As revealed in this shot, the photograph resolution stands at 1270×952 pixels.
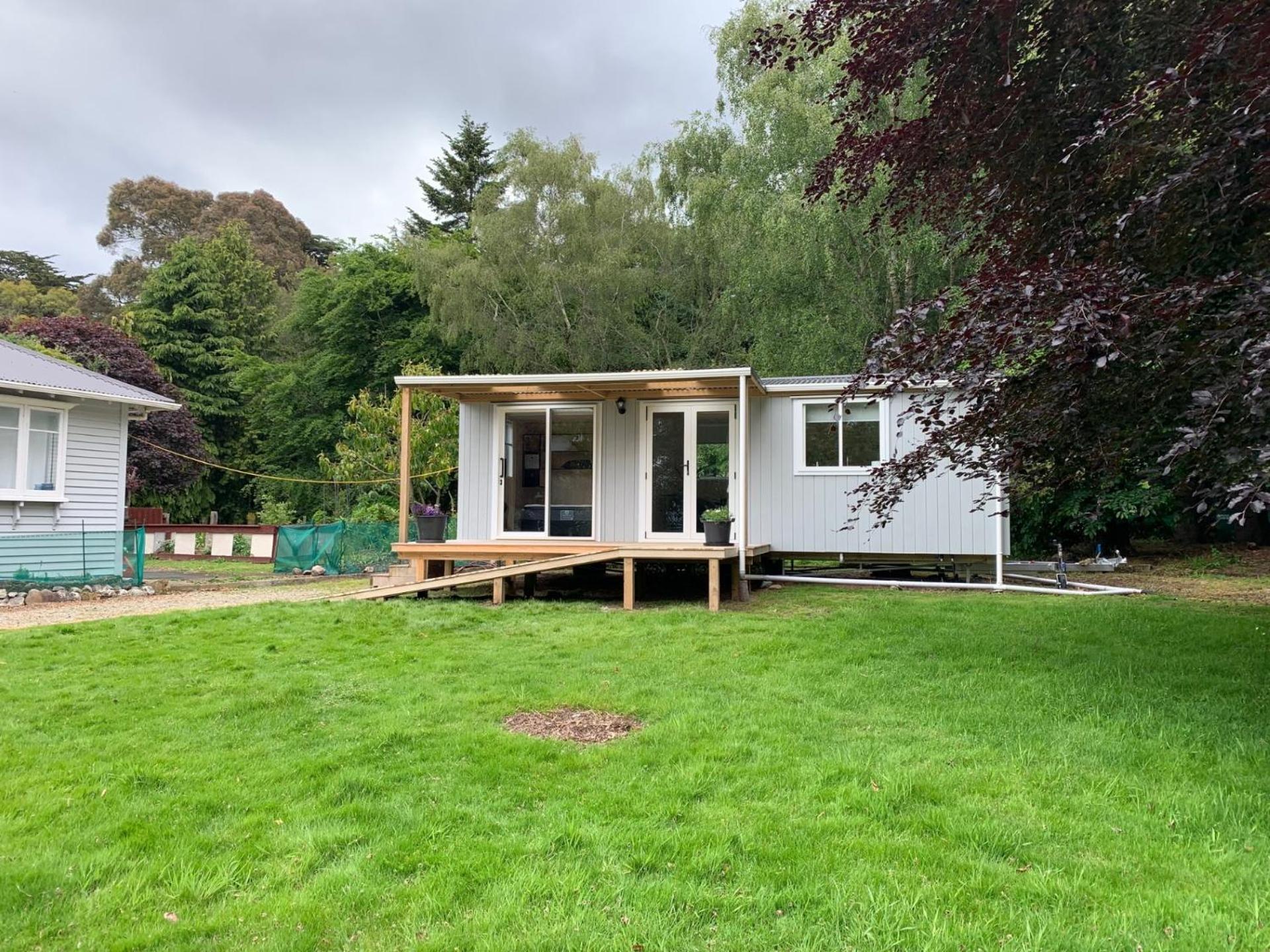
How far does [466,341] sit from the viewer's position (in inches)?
926

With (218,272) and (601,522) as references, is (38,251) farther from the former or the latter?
(601,522)

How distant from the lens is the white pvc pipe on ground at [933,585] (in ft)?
29.3

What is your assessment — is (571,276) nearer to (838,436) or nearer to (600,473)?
(600,473)

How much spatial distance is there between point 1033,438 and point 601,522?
20.4ft

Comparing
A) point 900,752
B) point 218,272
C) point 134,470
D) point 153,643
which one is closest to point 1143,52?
point 900,752

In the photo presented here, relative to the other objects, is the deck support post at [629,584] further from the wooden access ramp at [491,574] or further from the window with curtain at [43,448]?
the window with curtain at [43,448]

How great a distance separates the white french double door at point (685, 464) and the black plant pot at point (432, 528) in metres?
2.52

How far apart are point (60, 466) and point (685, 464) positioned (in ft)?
29.9

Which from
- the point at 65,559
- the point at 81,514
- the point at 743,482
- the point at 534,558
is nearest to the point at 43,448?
the point at 81,514

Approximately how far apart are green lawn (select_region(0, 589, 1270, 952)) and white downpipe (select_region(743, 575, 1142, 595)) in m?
3.30

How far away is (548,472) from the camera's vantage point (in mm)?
10281

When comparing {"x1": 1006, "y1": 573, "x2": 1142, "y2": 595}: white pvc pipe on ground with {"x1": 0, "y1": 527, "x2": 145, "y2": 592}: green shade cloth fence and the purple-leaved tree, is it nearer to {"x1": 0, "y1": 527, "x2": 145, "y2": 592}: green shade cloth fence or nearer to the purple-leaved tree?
the purple-leaved tree

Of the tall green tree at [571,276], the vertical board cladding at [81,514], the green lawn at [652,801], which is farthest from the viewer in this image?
the tall green tree at [571,276]

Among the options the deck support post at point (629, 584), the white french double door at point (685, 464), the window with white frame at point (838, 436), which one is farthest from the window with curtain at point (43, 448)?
the window with white frame at point (838, 436)
